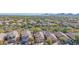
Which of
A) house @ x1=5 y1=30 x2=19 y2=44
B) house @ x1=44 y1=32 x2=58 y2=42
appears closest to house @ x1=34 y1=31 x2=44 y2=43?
house @ x1=44 y1=32 x2=58 y2=42

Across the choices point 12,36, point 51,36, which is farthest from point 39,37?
point 12,36

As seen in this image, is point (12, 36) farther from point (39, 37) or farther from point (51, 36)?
point (51, 36)

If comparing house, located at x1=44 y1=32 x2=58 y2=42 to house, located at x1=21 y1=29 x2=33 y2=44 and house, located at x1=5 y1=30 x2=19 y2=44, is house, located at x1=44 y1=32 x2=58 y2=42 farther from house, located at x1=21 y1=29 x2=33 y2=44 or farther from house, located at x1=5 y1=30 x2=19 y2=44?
house, located at x1=5 y1=30 x2=19 y2=44

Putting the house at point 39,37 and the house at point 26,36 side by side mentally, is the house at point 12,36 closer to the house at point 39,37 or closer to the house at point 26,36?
the house at point 26,36

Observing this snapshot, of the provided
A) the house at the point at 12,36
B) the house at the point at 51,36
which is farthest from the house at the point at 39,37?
the house at the point at 12,36

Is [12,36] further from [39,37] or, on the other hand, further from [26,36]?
[39,37]

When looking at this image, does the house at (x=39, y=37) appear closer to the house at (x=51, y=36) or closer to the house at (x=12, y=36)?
the house at (x=51, y=36)

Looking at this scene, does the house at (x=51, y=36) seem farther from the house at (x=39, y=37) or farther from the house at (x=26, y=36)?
the house at (x=26, y=36)

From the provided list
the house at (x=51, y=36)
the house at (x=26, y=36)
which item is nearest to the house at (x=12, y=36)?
the house at (x=26, y=36)

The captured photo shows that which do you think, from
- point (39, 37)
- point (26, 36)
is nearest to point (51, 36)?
point (39, 37)
